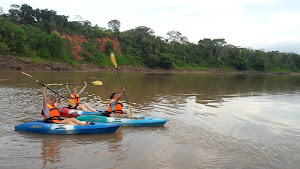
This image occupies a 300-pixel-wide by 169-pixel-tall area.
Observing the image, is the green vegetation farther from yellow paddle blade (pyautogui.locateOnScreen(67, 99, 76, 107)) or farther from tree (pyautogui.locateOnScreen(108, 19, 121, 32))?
yellow paddle blade (pyautogui.locateOnScreen(67, 99, 76, 107))

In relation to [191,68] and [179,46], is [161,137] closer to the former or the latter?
[191,68]

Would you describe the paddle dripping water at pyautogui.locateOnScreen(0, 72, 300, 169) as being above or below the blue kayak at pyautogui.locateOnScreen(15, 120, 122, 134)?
below

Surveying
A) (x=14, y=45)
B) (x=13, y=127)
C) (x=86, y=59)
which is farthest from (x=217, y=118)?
(x=86, y=59)

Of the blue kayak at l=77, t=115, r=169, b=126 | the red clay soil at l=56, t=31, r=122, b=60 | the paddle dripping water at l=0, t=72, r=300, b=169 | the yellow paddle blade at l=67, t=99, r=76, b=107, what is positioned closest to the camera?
the paddle dripping water at l=0, t=72, r=300, b=169

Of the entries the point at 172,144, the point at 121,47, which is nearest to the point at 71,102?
the point at 172,144

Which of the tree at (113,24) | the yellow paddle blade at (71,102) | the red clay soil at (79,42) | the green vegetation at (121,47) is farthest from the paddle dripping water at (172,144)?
the tree at (113,24)

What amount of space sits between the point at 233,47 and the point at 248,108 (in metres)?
63.5

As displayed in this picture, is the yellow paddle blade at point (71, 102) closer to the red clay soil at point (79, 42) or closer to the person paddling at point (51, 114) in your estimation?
the person paddling at point (51, 114)

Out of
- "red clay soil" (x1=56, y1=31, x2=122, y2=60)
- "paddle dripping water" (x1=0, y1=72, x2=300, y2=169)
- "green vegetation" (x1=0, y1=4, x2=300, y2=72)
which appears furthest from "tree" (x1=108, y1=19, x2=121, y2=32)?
"paddle dripping water" (x1=0, y1=72, x2=300, y2=169)

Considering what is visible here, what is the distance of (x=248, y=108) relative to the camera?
11031 millimetres

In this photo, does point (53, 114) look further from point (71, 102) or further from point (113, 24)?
point (113, 24)

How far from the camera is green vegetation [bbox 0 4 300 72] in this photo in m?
35.8

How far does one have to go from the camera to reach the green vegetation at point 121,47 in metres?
35.8

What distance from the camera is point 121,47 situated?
51.0 metres
